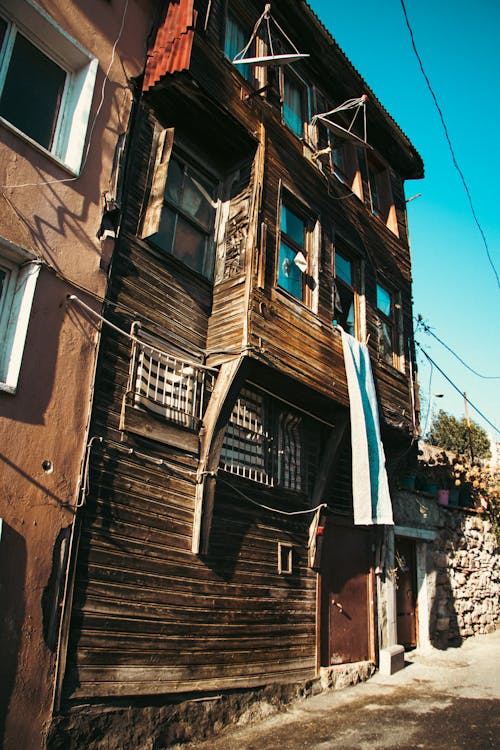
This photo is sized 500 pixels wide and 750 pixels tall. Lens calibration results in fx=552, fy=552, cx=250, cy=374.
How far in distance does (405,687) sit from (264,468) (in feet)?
13.7

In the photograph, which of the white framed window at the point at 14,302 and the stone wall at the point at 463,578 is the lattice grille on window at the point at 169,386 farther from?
the stone wall at the point at 463,578

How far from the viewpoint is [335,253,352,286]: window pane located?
10359 mm

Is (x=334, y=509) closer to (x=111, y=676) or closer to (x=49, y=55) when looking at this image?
(x=111, y=676)

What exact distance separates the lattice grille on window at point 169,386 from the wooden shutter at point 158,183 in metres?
1.54

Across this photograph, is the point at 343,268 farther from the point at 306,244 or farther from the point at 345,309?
the point at 306,244

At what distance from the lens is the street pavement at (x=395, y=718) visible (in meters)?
6.03

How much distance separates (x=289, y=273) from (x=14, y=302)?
453 cm

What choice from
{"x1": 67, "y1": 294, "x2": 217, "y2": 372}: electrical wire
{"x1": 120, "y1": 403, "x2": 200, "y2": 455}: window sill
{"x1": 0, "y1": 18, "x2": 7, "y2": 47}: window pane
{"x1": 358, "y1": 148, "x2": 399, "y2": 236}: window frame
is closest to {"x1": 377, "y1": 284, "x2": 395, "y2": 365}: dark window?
{"x1": 358, "y1": 148, "x2": 399, "y2": 236}: window frame

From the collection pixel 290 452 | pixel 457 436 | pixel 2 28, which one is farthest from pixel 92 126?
pixel 457 436

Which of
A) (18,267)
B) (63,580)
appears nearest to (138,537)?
(63,580)

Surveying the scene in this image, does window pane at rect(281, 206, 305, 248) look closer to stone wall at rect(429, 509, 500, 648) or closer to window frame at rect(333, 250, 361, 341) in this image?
window frame at rect(333, 250, 361, 341)

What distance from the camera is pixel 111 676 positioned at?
215 inches

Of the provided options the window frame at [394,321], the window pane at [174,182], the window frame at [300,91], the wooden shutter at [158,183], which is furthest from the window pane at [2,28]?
the window frame at [394,321]

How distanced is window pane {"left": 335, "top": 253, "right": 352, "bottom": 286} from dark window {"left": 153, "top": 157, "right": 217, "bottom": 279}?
2.99 meters
